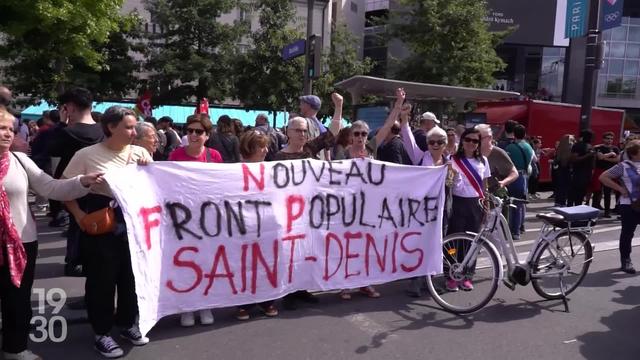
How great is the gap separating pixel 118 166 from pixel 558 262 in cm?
392

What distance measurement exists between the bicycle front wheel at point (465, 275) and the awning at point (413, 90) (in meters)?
7.02

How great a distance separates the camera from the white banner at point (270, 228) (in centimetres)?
387

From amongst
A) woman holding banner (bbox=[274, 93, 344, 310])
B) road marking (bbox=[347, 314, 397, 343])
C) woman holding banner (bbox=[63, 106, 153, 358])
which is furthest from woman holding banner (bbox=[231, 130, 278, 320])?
woman holding banner (bbox=[63, 106, 153, 358])

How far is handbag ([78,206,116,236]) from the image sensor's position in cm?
354

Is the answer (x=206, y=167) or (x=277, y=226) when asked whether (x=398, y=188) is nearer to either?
(x=277, y=226)

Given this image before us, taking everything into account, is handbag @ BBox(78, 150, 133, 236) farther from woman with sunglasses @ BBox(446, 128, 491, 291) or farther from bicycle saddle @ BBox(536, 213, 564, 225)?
bicycle saddle @ BBox(536, 213, 564, 225)

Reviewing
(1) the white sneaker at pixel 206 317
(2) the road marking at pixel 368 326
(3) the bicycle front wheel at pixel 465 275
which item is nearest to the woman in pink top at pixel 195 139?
(1) the white sneaker at pixel 206 317

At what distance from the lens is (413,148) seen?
18.1 ft

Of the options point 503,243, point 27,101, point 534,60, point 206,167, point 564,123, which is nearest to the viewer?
point 206,167

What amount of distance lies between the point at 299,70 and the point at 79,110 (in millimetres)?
17233

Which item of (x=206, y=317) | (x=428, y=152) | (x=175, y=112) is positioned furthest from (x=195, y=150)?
(x=175, y=112)

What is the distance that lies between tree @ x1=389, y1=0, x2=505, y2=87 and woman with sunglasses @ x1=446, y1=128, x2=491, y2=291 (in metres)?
16.2

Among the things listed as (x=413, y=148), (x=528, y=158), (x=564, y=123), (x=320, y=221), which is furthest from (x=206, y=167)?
(x=564, y=123)

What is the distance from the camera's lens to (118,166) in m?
3.75
